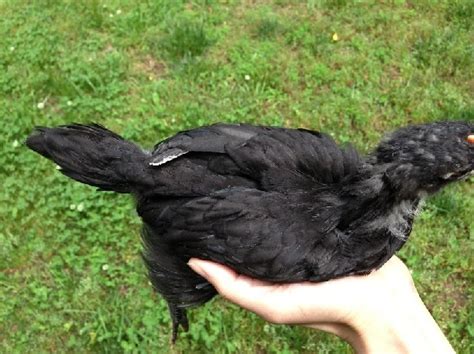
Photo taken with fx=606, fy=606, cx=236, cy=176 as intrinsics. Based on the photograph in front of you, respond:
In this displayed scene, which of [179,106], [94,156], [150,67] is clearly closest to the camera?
[94,156]

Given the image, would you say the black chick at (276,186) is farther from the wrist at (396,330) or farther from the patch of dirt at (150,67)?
the patch of dirt at (150,67)

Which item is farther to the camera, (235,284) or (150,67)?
(150,67)

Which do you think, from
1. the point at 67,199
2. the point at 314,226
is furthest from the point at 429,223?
the point at 67,199

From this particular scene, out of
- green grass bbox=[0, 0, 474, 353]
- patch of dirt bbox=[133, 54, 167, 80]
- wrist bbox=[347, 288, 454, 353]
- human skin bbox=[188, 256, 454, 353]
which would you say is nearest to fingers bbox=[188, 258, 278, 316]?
human skin bbox=[188, 256, 454, 353]

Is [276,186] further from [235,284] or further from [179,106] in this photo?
[179,106]

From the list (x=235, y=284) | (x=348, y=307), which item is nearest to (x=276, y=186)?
(x=235, y=284)

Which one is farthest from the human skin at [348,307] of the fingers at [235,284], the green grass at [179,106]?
the green grass at [179,106]
